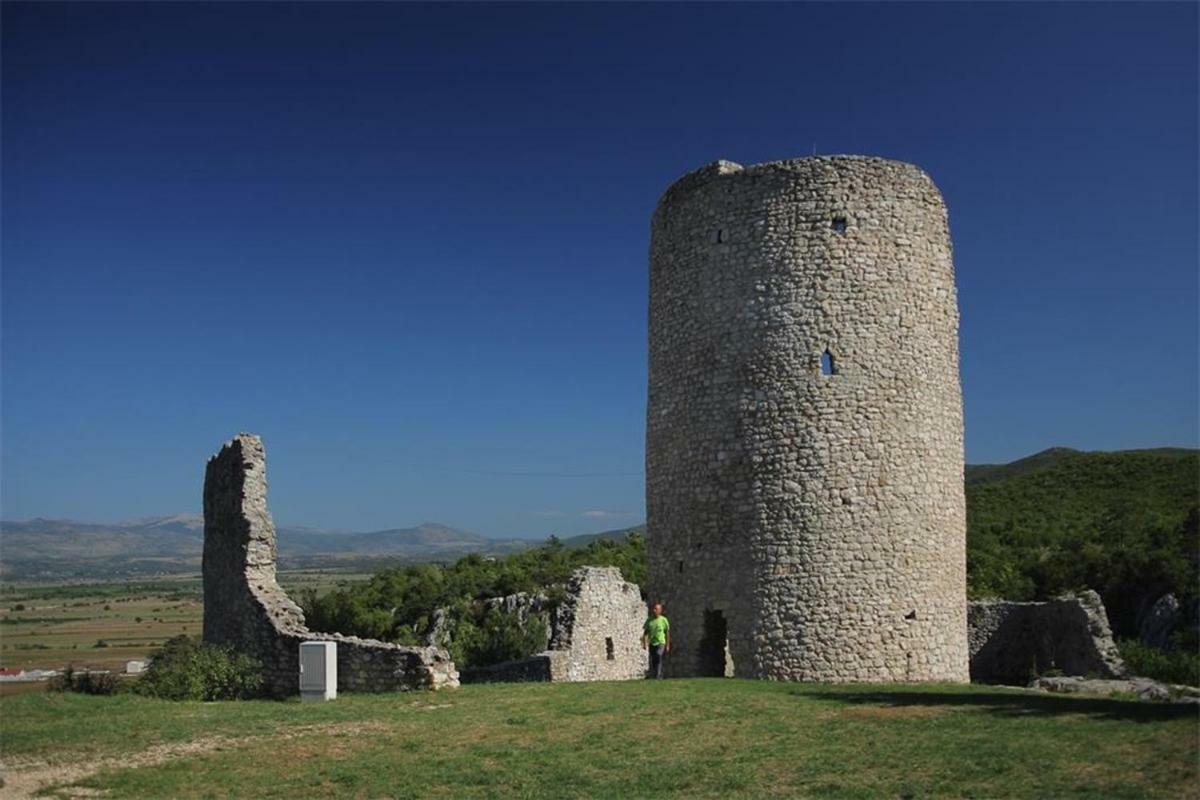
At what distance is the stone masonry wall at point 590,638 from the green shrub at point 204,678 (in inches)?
248

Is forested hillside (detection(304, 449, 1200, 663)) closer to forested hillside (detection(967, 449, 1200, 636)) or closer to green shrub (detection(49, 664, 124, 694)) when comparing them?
forested hillside (detection(967, 449, 1200, 636))

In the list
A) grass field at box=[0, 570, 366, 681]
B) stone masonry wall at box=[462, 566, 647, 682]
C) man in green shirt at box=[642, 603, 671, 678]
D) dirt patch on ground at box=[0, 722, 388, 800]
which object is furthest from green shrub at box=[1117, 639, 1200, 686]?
grass field at box=[0, 570, 366, 681]

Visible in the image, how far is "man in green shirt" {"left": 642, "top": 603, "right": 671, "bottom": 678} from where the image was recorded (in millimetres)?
17219

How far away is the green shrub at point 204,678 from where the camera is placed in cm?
Result: 1538

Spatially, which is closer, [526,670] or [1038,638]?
[526,670]

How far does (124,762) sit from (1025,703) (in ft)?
32.8

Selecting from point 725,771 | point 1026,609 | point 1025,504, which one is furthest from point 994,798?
point 1025,504

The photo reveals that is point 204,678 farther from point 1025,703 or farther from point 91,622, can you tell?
point 91,622

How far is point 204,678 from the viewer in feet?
50.9

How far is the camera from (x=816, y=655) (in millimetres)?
16156

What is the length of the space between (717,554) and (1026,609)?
34.4 ft

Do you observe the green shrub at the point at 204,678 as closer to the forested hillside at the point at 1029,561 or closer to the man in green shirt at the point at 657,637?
the man in green shirt at the point at 657,637

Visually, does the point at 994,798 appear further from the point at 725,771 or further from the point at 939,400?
the point at 939,400

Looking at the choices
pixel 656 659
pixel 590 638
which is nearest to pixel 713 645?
pixel 656 659
